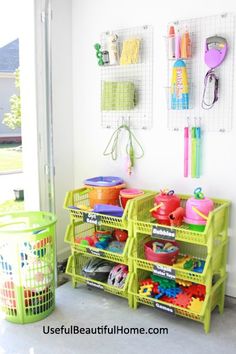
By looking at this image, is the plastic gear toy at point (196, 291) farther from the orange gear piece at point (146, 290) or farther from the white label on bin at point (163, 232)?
the white label on bin at point (163, 232)

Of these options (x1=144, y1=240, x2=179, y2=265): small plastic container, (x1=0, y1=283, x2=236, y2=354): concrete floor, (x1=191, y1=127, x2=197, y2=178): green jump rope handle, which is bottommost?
(x1=0, y1=283, x2=236, y2=354): concrete floor

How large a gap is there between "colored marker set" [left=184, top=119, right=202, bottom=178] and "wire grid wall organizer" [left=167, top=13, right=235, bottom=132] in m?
0.06

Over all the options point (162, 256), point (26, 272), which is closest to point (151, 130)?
point (162, 256)

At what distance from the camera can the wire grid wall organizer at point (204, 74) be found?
2451mm

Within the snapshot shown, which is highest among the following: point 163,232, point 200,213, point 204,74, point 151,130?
point 204,74

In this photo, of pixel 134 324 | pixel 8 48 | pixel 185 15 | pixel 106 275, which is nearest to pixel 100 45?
pixel 185 15

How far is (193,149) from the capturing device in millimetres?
2641

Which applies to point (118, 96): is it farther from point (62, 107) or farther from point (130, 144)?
point (62, 107)

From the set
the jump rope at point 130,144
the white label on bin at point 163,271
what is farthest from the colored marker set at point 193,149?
the white label on bin at point 163,271

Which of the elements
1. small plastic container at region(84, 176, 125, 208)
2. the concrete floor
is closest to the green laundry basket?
the concrete floor

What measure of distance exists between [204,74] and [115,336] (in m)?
1.76

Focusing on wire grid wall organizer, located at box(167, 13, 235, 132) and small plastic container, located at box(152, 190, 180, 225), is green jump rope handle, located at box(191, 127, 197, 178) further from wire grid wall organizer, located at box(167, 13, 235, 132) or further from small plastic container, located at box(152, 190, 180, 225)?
small plastic container, located at box(152, 190, 180, 225)

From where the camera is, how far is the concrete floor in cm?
213

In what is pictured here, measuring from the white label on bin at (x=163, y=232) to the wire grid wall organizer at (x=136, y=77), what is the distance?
840 mm
